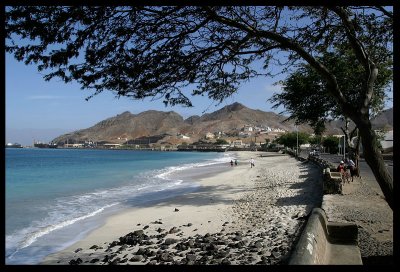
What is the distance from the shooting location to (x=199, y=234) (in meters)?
11.3

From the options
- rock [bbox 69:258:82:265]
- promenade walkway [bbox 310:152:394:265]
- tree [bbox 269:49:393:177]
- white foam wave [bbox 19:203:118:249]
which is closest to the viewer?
promenade walkway [bbox 310:152:394:265]

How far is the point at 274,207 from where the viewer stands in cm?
1457

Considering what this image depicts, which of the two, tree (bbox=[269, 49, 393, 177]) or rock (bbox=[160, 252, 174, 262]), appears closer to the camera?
rock (bbox=[160, 252, 174, 262])

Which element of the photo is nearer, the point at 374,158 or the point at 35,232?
the point at 374,158

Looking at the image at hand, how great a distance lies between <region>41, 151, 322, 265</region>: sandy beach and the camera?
28.0 ft

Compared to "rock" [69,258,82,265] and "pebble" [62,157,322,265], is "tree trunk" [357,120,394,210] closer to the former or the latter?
Answer: "pebble" [62,157,322,265]

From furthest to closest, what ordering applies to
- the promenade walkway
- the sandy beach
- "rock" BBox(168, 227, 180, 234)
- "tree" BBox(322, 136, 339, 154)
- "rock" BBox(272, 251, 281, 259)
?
"tree" BBox(322, 136, 339, 154) → "rock" BBox(168, 227, 180, 234) → the sandy beach → "rock" BBox(272, 251, 281, 259) → the promenade walkway

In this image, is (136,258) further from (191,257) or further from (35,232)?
(35,232)

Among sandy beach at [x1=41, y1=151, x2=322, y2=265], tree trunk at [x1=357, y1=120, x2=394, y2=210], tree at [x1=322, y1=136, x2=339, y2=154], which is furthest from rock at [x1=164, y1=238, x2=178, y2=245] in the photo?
tree at [x1=322, y1=136, x2=339, y2=154]

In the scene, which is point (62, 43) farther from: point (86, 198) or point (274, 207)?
point (86, 198)

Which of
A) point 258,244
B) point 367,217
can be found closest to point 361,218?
point 367,217

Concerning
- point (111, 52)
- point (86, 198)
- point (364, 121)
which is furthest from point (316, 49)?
point (86, 198)

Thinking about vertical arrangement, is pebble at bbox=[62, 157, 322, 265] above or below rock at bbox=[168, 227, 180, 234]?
above
